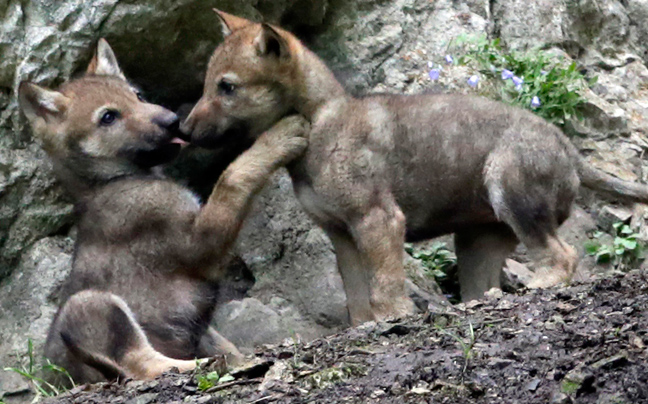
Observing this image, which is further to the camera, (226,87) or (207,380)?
(226,87)

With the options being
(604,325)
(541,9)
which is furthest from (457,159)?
(541,9)

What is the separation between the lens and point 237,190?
22.6 feet

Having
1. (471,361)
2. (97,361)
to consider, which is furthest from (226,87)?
(471,361)


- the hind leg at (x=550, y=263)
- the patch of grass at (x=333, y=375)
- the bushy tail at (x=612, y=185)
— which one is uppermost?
the patch of grass at (x=333, y=375)

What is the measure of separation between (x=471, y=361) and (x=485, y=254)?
3121 millimetres

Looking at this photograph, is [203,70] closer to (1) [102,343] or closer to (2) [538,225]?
(1) [102,343]

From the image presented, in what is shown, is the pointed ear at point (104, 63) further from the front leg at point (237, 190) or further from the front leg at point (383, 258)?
the front leg at point (383, 258)

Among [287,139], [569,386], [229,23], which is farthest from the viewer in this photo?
[229,23]

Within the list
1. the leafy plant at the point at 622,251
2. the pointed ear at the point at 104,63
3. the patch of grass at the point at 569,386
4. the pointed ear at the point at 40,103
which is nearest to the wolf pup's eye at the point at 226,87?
the pointed ear at the point at 104,63

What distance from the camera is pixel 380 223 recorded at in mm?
6832

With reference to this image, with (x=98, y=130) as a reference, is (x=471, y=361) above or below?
below

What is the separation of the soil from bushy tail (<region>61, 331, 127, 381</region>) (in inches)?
21.7

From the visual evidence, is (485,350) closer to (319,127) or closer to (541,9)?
(319,127)

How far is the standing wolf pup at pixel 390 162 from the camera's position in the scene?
6902mm
